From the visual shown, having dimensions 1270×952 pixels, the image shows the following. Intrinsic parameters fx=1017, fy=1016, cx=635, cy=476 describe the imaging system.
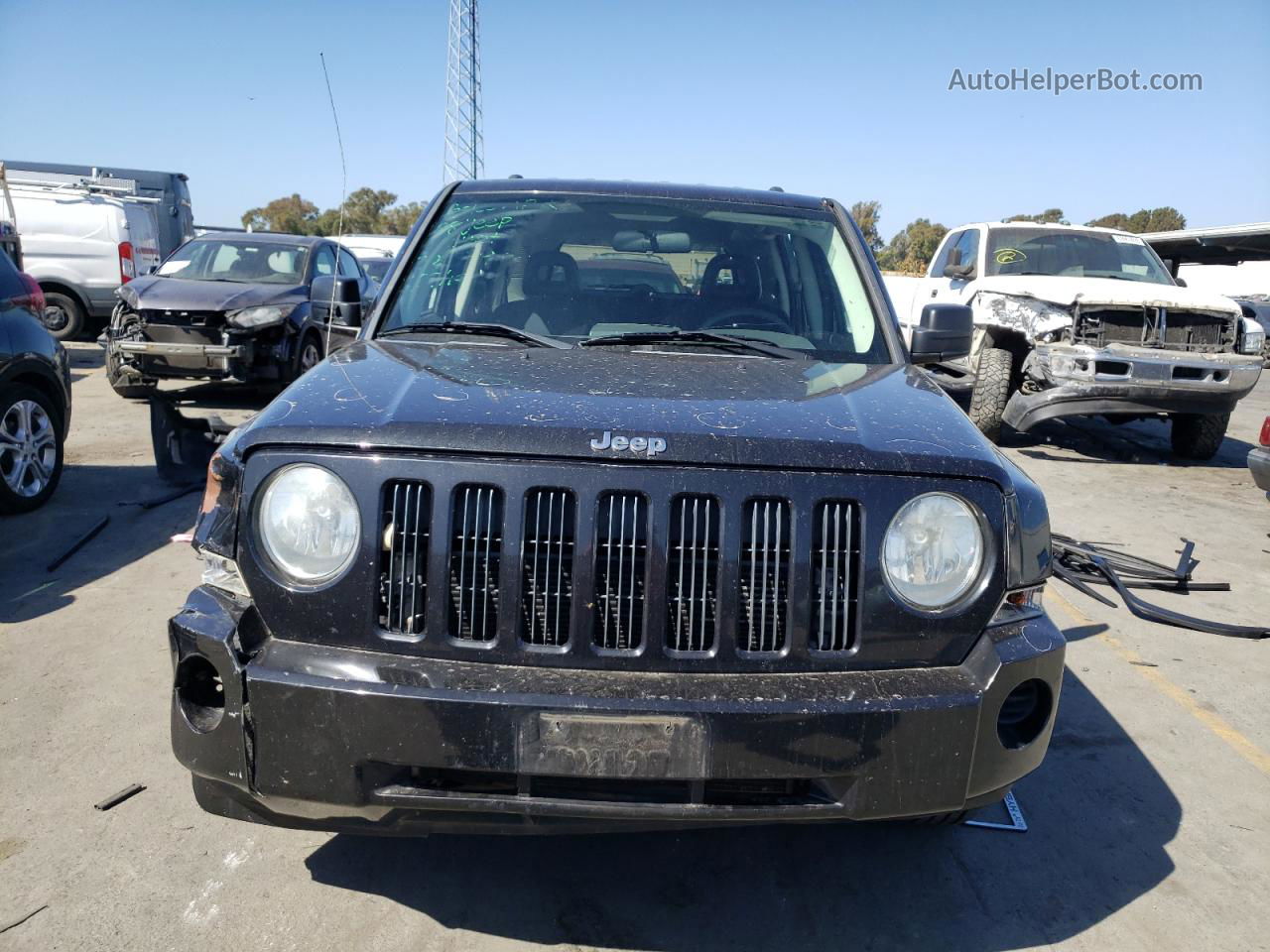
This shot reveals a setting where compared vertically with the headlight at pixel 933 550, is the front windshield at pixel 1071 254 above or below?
above

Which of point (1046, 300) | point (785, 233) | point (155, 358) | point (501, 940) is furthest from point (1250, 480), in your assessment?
point (155, 358)

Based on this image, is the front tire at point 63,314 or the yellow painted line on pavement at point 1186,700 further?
the front tire at point 63,314

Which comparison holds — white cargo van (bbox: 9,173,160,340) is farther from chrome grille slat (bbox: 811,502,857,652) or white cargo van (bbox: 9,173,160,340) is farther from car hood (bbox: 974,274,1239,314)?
chrome grille slat (bbox: 811,502,857,652)

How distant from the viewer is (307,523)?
7.28 feet

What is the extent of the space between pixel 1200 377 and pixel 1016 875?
7409 millimetres

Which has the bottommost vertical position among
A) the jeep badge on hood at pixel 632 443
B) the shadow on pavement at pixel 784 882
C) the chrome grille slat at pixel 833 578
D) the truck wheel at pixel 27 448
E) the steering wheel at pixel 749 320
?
the shadow on pavement at pixel 784 882

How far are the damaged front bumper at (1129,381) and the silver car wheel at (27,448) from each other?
754cm

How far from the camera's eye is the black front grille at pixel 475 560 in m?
2.16

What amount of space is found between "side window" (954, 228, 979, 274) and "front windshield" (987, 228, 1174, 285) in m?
0.19

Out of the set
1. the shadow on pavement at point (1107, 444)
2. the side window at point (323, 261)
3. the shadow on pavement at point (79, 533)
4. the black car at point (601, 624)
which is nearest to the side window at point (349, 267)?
the side window at point (323, 261)

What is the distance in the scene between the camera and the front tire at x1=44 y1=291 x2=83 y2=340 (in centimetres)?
1510

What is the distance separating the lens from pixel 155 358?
958 centimetres

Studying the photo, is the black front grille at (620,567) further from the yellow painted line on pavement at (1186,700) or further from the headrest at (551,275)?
the yellow painted line on pavement at (1186,700)

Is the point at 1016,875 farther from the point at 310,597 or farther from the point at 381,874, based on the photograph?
the point at 310,597
